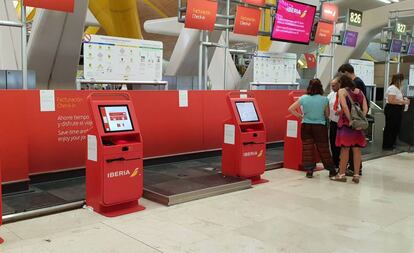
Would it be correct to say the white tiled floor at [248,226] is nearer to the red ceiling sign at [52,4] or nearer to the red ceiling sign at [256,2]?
the red ceiling sign at [52,4]

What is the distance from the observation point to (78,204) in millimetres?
4605

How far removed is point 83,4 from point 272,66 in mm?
4115

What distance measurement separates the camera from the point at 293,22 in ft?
27.5

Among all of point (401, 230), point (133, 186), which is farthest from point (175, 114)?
point (401, 230)

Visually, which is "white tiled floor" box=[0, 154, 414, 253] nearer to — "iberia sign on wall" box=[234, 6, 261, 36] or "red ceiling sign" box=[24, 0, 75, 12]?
"red ceiling sign" box=[24, 0, 75, 12]

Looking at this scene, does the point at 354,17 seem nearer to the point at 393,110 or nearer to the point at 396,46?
the point at 396,46

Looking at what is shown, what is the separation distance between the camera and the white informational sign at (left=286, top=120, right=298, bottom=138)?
6668 millimetres

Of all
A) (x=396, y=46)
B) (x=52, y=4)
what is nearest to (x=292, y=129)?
(x=52, y=4)

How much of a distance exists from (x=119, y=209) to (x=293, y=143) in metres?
3.32

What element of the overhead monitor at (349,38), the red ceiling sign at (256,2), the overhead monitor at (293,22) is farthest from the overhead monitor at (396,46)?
the red ceiling sign at (256,2)

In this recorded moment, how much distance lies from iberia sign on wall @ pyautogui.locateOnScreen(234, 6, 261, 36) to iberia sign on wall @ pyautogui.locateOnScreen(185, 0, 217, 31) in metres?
0.67

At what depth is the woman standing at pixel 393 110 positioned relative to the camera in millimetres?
8430

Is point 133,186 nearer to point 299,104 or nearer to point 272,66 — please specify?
point 299,104

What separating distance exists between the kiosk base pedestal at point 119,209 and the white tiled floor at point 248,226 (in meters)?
0.10
